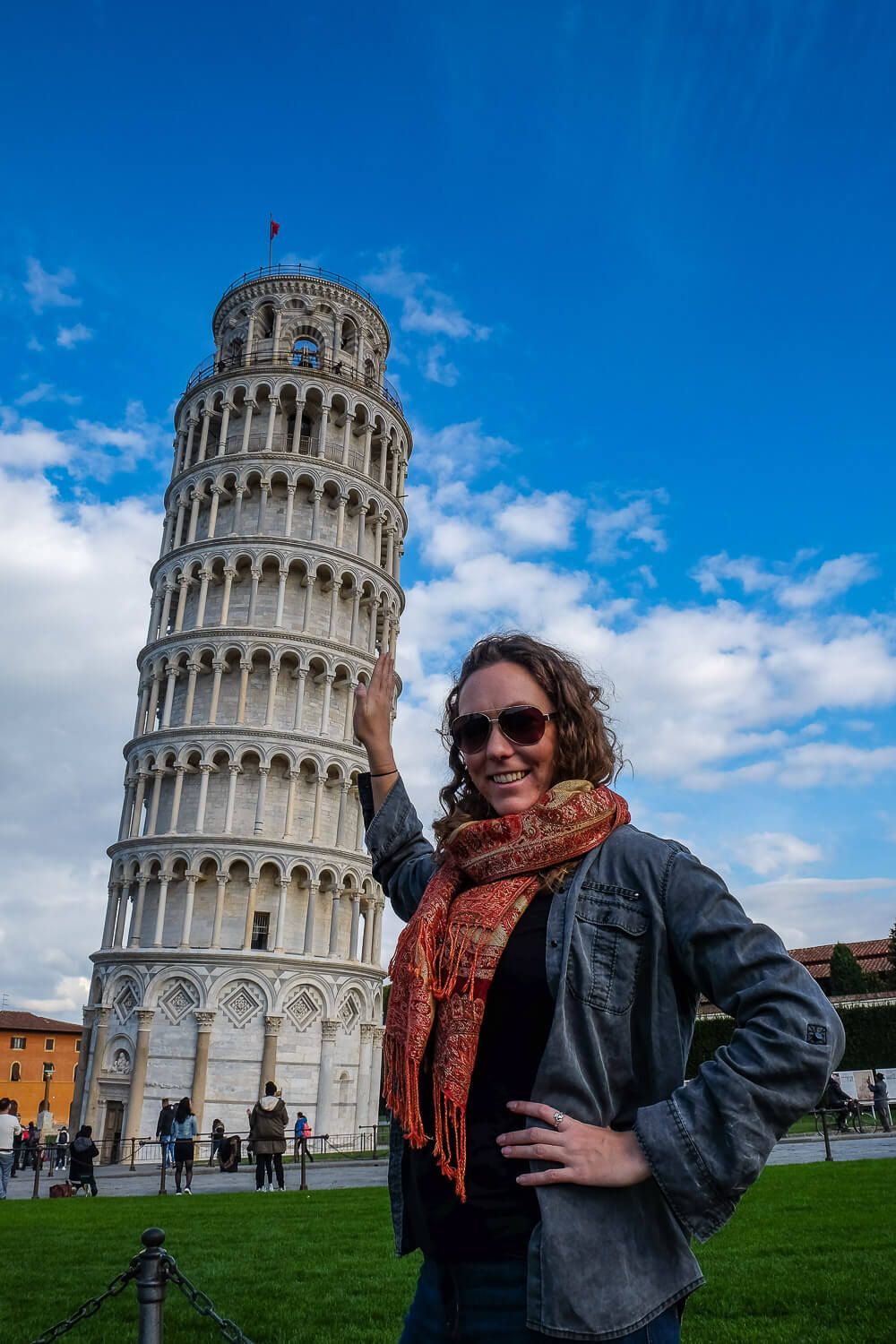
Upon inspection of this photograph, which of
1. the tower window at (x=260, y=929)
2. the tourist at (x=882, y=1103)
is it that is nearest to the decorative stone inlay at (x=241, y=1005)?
the tower window at (x=260, y=929)

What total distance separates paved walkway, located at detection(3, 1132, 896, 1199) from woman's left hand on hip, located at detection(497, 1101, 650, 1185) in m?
19.3

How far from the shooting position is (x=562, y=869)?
2.77m

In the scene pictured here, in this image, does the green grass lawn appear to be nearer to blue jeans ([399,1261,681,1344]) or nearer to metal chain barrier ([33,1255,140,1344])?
metal chain barrier ([33,1255,140,1344])

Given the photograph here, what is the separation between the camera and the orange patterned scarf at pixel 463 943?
257 centimetres

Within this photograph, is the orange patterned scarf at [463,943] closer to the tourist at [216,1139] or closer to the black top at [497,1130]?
the black top at [497,1130]

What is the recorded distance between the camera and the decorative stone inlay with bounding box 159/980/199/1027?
127 ft

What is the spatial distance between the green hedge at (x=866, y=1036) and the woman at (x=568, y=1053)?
4327 centimetres

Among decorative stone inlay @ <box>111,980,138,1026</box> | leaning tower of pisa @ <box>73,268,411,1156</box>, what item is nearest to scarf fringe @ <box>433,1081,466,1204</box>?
leaning tower of pisa @ <box>73,268,411,1156</box>

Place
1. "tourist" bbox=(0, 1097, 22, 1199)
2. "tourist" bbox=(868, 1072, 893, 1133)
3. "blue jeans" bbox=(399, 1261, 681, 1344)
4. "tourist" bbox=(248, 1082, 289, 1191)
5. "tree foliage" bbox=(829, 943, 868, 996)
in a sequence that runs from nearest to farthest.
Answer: "blue jeans" bbox=(399, 1261, 681, 1344), "tourist" bbox=(0, 1097, 22, 1199), "tourist" bbox=(248, 1082, 289, 1191), "tourist" bbox=(868, 1072, 893, 1133), "tree foliage" bbox=(829, 943, 868, 996)

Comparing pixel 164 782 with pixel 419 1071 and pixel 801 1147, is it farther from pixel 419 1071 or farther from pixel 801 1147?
pixel 419 1071

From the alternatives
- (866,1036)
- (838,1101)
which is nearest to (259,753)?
(838,1101)

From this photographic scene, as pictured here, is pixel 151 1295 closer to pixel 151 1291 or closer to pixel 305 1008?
pixel 151 1291

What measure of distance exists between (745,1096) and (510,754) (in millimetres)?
1195

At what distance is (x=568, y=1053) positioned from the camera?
2438 millimetres
